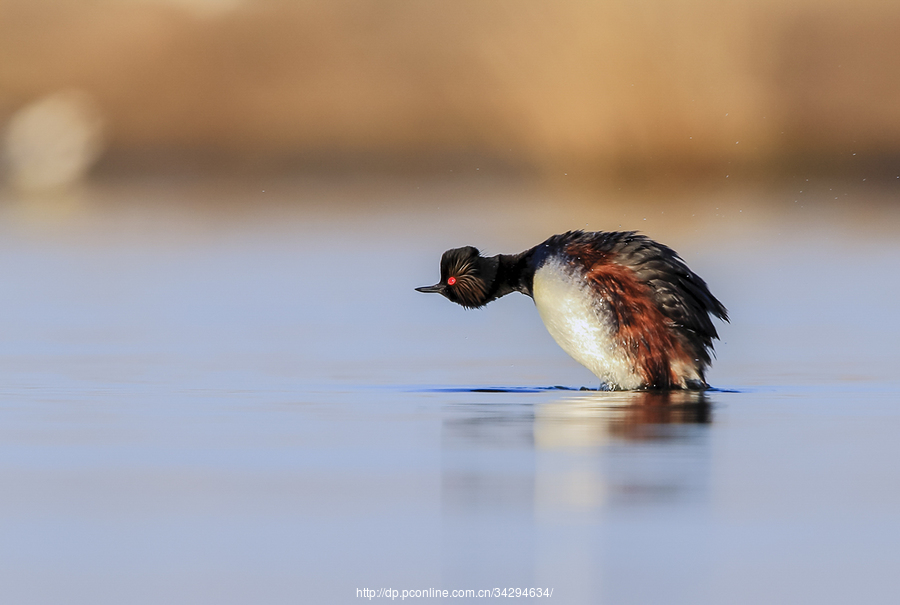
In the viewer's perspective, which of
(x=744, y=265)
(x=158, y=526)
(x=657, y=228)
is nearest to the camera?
(x=158, y=526)

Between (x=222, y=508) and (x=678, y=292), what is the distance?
464 cm

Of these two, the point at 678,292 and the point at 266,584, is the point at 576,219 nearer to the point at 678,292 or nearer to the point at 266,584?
the point at 678,292

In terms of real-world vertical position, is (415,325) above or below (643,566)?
above

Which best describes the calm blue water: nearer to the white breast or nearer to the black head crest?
the white breast

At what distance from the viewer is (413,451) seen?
26.2 ft

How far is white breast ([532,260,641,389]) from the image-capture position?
1066cm

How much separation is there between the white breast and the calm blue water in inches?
12.2

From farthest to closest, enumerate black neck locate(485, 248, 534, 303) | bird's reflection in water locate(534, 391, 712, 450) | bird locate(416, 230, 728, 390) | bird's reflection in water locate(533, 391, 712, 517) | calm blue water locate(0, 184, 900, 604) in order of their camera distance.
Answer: black neck locate(485, 248, 534, 303), bird locate(416, 230, 728, 390), bird's reflection in water locate(534, 391, 712, 450), bird's reflection in water locate(533, 391, 712, 517), calm blue water locate(0, 184, 900, 604)

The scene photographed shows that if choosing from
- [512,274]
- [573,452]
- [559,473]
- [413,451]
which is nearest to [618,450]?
[573,452]

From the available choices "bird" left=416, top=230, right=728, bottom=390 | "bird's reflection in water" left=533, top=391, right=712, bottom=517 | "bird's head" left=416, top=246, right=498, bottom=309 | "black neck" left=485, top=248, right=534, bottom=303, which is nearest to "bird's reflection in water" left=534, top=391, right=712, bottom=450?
"bird's reflection in water" left=533, top=391, right=712, bottom=517

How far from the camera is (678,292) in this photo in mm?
10773

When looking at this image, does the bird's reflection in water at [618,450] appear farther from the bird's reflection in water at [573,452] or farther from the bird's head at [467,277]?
the bird's head at [467,277]

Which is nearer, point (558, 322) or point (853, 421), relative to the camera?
point (853, 421)

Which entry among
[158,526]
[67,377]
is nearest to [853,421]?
[158,526]
